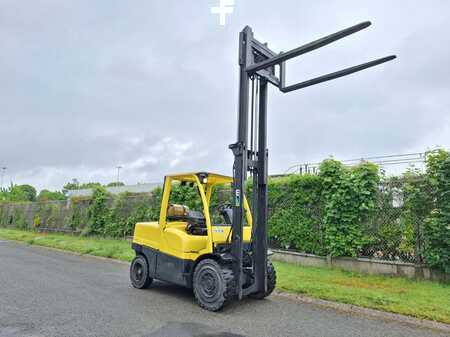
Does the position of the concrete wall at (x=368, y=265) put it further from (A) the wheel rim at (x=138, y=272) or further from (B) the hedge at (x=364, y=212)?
(A) the wheel rim at (x=138, y=272)

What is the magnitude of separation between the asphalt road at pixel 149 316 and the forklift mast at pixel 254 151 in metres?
0.63

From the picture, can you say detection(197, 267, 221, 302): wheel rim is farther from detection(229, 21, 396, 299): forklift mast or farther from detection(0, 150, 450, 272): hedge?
detection(0, 150, 450, 272): hedge

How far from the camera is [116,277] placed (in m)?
8.06

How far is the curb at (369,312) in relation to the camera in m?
4.83

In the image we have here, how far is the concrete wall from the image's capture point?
7203 millimetres

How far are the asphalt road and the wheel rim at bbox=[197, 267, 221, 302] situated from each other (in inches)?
9.3

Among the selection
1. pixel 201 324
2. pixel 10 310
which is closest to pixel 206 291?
pixel 201 324

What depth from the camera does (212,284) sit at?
5395mm

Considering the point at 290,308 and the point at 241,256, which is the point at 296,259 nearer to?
the point at 290,308

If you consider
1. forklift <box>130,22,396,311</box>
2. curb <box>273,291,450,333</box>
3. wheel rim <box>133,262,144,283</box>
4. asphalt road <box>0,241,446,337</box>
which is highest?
forklift <box>130,22,396,311</box>

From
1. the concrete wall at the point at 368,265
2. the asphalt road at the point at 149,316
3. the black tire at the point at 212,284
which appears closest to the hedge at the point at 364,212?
the concrete wall at the point at 368,265

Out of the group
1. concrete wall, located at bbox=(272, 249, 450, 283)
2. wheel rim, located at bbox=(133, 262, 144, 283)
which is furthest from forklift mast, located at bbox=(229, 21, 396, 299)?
concrete wall, located at bbox=(272, 249, 450, 283)

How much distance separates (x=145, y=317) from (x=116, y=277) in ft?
10.9

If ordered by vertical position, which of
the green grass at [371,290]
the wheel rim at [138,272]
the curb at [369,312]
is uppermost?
the wheel rim at [138,272]
